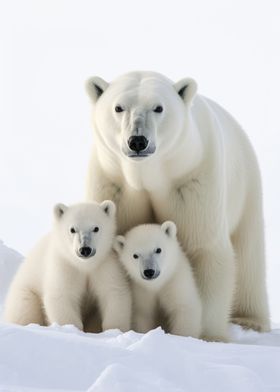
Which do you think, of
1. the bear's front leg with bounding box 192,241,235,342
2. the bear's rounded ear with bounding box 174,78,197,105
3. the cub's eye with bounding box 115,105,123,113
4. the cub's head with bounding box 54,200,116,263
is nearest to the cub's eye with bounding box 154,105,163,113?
the cub's eye with bounding box 115,105,123,113

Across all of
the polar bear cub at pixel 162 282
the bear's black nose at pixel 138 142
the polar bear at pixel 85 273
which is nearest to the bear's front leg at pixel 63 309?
the polar bear at pixel 85 273

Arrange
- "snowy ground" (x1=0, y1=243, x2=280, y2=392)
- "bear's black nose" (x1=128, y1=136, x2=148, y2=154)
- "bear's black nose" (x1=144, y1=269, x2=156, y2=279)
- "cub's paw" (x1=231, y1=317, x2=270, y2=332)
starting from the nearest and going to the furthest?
"snowy ground" (x1=0, y1=243, x2=280, y2=392), "bear's black nose" (x1=128, y1=136, x2=148, y2=154), "bear's black nose" (x1=144, y1=269, x2=156, y2=279), "cub's paw" (x1=231, y1=317, x2=270, y2=332)

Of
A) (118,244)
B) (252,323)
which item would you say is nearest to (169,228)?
(118,244)

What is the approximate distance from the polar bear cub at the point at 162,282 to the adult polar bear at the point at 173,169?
7.6 inches

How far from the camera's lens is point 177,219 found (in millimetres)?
5723

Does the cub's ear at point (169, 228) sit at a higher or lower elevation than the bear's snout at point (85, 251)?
higher

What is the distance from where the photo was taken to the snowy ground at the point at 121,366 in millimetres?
3328

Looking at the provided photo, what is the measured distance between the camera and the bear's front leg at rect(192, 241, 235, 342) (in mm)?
5832

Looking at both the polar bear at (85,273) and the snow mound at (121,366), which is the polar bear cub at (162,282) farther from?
the snow mound at (121,366)

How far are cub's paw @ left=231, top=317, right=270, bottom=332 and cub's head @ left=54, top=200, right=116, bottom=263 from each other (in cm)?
187

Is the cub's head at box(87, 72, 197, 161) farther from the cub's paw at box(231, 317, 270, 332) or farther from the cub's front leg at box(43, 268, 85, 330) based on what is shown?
the cub's paw at box(231, 317, 270, 332)

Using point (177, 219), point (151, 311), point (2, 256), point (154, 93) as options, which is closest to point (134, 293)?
point (151, 311)

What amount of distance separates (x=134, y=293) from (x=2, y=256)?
3.40m

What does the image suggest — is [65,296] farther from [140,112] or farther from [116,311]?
[140,112]
